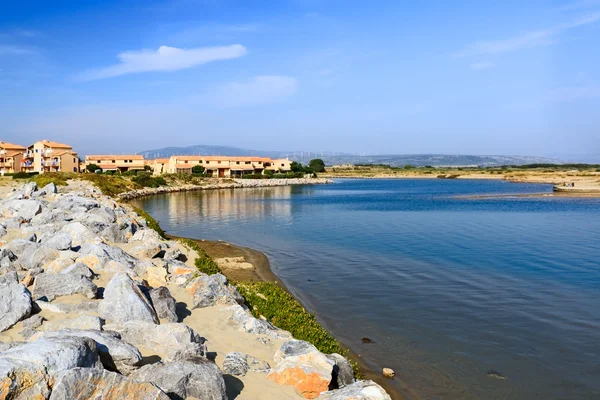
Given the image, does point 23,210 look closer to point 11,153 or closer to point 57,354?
point 57,354

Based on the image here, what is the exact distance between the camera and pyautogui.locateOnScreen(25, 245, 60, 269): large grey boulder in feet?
49.7

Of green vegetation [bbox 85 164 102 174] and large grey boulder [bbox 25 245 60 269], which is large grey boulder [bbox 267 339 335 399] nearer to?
large grey boulder [bbox 25 245 60 269]

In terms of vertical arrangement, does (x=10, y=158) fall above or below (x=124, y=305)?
above

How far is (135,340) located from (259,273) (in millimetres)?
15626

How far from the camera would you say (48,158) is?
103 meters

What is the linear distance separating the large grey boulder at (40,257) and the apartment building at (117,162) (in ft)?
398

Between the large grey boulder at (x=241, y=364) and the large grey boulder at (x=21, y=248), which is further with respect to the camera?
the large grey boulder at (x=21, y=248)

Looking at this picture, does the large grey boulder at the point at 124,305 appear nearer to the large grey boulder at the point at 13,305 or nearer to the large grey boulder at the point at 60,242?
the large grey boulder at the point at 13,305

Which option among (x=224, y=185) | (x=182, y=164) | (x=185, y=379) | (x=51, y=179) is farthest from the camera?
(x=182, y=164)

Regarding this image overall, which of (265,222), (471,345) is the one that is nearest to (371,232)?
(265,222)

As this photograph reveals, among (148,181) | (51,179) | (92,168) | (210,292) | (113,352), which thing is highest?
(92,168)

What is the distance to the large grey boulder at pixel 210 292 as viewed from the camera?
1374 centimetres

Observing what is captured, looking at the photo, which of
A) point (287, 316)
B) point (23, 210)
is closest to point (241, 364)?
point (287, 316)

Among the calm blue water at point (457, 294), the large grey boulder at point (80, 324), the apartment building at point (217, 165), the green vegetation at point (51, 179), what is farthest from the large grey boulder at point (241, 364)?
the apartment building at point (217, 165)
